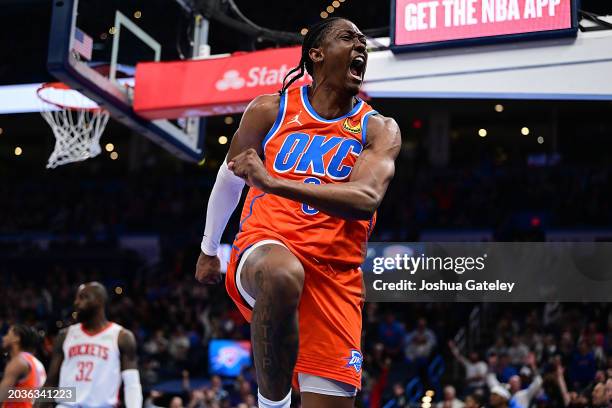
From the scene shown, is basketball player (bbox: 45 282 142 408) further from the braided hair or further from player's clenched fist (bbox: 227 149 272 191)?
player's clenched fist (bbox: 227 149 272 191)

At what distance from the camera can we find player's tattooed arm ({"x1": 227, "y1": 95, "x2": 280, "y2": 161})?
Answer: 3098mm

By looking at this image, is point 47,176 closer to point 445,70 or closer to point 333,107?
point 445,70

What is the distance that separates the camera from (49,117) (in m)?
8.42

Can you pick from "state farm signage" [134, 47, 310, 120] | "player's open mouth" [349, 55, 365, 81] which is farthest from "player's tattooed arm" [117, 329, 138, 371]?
"player's open mouth" [349, 55, 365, 81]

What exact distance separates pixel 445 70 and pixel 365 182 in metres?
3.82

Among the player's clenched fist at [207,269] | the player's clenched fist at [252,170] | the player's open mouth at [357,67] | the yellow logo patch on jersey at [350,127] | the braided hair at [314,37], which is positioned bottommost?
the player's clenched fist at [207,269]

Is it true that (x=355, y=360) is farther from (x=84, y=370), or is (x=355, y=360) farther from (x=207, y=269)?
(x=84, y=370)

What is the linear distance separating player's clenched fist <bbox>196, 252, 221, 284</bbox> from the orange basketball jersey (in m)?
0.34

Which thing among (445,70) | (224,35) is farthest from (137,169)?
(445,70)

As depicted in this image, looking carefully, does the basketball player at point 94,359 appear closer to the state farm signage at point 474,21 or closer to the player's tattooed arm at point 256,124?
the state farm signage at point 474,21

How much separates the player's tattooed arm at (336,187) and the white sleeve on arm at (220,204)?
49cm

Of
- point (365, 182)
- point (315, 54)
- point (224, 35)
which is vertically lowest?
point (365, 182)

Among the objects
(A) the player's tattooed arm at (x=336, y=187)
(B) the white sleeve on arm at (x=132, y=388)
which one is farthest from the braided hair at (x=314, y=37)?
(B) the white sleeve on arm at (x=132, y=388)

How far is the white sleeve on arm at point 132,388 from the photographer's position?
227 inches
